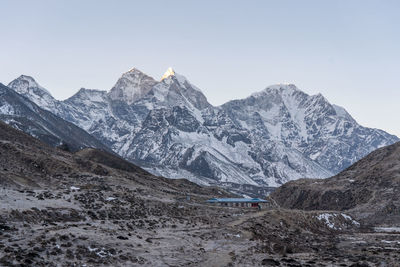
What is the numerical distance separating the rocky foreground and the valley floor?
0.10m

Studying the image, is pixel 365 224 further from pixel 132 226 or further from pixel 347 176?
pixel 132 226

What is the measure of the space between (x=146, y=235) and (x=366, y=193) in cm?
12392

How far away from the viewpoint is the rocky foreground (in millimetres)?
44469

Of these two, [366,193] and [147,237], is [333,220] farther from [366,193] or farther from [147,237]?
[147,237]

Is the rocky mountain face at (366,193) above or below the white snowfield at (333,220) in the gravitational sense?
above

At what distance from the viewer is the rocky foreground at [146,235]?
1751 inches

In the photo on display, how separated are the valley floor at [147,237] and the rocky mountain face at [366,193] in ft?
176

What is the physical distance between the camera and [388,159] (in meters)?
189

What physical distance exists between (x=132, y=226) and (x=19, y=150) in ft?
235

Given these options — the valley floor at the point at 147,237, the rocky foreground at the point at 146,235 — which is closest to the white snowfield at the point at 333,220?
the rocky foreground at the point at 146,235

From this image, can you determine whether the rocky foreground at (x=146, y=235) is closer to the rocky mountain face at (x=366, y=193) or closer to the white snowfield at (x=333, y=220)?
the white snowfield at (x=333, y=220)

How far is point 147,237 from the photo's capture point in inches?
2313

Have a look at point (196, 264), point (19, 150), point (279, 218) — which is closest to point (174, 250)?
point (196, 264)

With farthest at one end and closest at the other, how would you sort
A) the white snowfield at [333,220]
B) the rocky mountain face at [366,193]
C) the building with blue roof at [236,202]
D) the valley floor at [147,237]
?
the rocky mountain face at [366,193], the building with blue roof at [236,202], the white snowfield at [333,220], the valley floor at [147,237]
